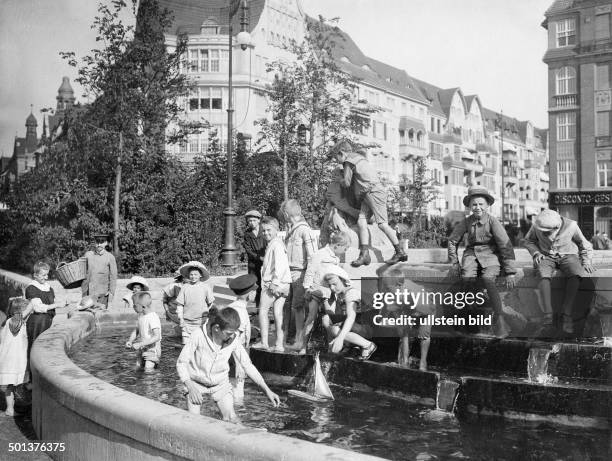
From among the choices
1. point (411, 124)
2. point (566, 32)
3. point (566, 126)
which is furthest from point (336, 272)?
point (411, 124)

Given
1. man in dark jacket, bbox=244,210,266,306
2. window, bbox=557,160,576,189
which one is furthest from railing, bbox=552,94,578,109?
man in dark jacket, bbox=244,210,266,306

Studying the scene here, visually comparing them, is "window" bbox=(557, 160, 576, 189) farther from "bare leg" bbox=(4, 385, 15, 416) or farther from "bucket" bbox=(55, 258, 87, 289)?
"bare leg" bbox=(4, 385, 15, 416)

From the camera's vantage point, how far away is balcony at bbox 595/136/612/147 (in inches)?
1641

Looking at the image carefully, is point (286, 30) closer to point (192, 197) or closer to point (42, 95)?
point (192, 197)

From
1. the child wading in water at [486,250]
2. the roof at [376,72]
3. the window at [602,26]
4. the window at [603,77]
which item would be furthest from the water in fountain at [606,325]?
the roof at [376,72]

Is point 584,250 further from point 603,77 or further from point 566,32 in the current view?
point 603,77

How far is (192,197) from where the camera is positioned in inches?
857

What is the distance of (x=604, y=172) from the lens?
42.5 m

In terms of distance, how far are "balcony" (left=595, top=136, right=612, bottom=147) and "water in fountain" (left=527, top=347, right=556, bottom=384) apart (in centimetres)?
3773

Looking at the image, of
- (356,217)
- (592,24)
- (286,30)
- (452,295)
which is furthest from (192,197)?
(592,24)

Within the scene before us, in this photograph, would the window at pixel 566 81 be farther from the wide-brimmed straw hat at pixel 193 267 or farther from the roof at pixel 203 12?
the wide-brimmed straw hat at pixel 193 267

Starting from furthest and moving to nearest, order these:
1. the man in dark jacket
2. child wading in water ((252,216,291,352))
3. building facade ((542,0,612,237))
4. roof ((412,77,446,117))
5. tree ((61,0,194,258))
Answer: roof ((412,77,446,117))
building facade ((542,0,612,237))
tree ((61,0,194,258))
the man in dark jacket
child wading in water ((252,216,291,352))

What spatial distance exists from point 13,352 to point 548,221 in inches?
224

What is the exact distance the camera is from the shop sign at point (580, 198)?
41259 millimetres
